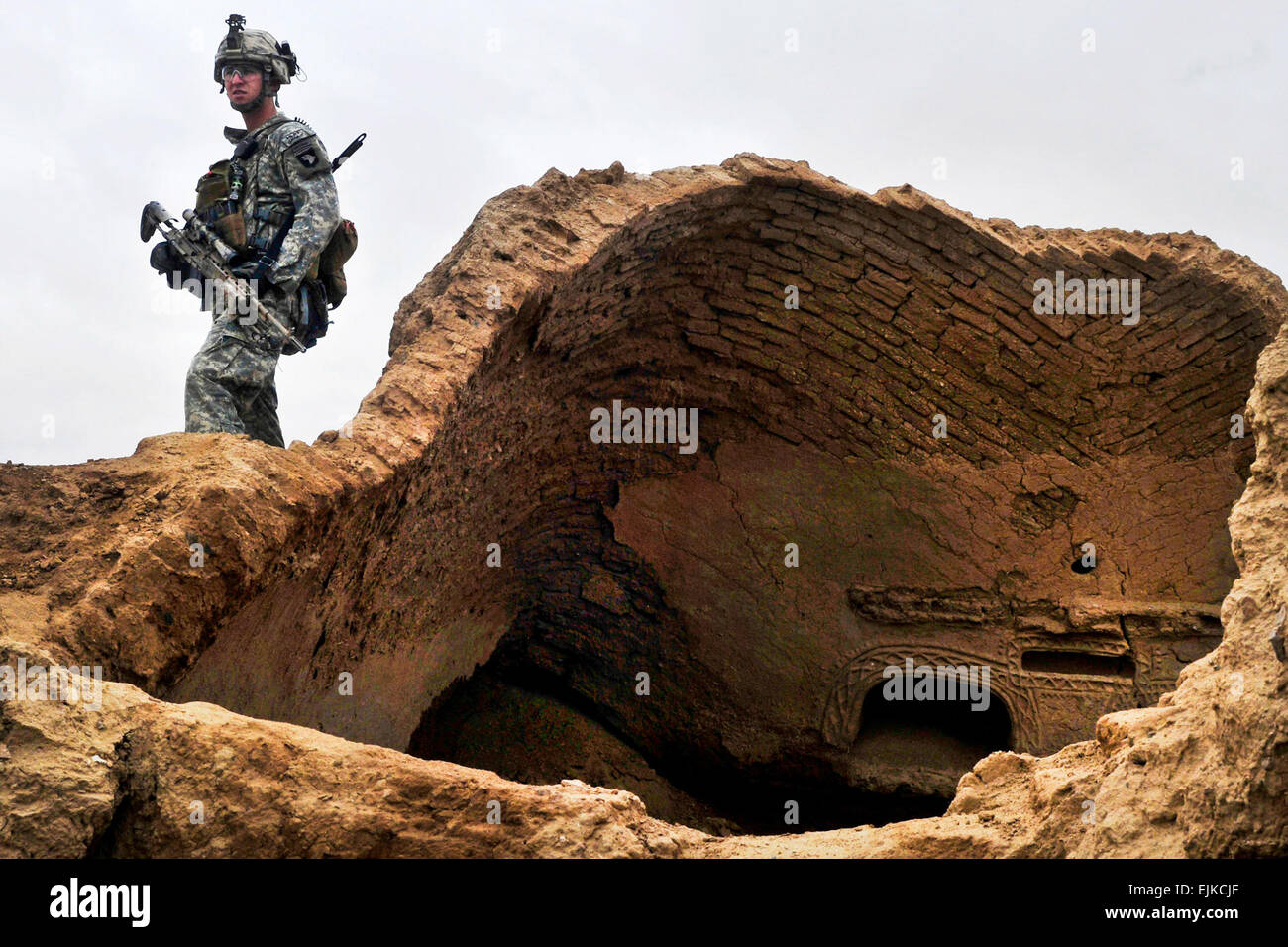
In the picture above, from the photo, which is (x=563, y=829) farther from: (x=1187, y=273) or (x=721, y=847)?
(x=1187, y=273)

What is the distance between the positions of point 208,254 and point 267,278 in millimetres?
268

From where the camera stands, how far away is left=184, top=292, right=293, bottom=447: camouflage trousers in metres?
5.11

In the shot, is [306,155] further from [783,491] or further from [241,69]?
[783,491]

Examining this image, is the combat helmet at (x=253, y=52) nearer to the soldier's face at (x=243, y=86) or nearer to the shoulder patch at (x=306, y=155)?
the soldier's face at (x=243, y=86)

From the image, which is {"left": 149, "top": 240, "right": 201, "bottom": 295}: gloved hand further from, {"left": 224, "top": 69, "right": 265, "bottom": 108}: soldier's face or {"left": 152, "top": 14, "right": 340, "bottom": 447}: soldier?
{"left": 224, "top": 69, "right": 265, "bottom": 108}: soldier's face

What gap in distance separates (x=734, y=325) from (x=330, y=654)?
2967 millimetres

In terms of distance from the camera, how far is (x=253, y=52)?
5742mm

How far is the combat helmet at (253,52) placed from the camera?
18.8ft

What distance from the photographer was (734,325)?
696 centimetres

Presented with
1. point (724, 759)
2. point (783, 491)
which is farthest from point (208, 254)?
point (724, 759)

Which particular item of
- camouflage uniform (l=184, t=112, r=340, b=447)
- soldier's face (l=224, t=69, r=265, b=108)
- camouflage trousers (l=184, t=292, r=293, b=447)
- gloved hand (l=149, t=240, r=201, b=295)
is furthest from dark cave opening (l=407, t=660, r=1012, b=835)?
soldier's face (l=224, t=69, r=265, b=108)

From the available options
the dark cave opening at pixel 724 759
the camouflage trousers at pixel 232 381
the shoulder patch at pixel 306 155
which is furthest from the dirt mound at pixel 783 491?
the shoulder patch at pixel 306 155

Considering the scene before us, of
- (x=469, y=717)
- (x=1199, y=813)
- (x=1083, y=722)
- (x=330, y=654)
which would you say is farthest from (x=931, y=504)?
(x=1199, y=813)

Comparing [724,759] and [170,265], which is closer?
[170,265]
